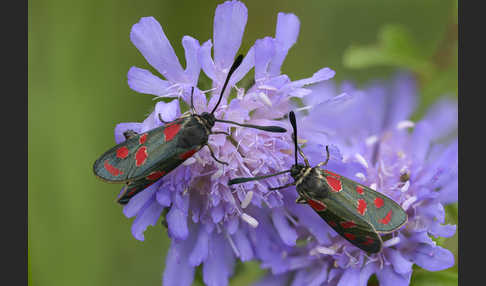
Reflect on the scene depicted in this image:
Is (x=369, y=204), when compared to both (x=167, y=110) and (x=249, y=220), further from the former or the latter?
(x=167, y=110)

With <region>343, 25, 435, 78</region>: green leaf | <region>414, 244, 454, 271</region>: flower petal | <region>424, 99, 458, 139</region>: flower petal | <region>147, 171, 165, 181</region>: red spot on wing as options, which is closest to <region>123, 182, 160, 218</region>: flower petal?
<region>147, 171, 165, 181</region>: red spot on wing

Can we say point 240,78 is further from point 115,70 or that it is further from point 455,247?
point 115,70

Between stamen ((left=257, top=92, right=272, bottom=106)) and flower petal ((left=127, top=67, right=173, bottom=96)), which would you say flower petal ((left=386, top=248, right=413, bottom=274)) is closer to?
stamen ((left=257, top=92, right=272, bottom=106))

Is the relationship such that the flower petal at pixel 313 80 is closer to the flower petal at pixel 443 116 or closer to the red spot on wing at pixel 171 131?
the red spot on wing at pixel 171 131

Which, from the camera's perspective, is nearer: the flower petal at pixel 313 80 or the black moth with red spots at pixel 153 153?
the black moth with red spots at pixel 153 153

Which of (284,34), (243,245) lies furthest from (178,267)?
(284,34)

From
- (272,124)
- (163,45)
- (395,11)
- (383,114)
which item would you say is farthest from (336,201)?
(395,11)

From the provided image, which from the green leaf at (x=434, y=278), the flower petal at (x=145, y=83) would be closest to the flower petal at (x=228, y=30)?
the flower petal at (x=145, y=83)
